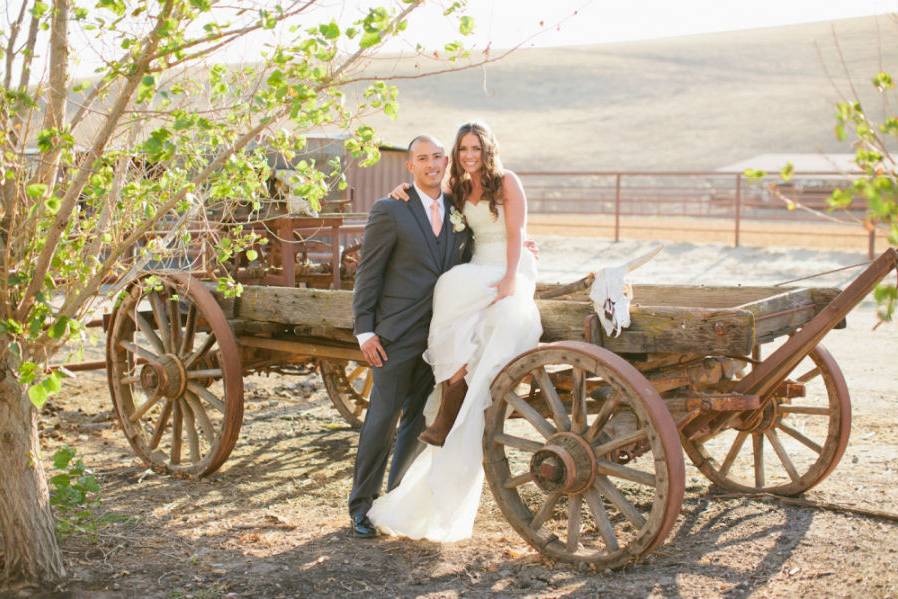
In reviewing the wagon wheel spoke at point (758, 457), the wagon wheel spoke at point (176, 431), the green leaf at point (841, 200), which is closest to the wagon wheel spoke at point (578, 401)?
the wagon wheel spoke at point (758, 457)

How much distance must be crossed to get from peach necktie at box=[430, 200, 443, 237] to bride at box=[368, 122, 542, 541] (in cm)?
9

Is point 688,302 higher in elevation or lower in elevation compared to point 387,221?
lower

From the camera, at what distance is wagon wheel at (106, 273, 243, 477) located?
204 inches

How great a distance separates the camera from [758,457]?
4988mm

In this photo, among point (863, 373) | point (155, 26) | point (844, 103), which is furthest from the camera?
point (863, 373)

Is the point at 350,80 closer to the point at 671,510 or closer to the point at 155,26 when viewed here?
the point at 155,26

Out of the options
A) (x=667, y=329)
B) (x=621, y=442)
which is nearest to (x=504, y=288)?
(x=667, y=329)

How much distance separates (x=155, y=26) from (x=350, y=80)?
69 cm

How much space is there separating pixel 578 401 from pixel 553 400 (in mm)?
129

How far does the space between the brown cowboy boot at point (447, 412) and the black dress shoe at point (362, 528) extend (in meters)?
0.51

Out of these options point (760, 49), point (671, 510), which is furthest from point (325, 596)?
point (760, 49)

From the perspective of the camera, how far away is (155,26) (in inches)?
136

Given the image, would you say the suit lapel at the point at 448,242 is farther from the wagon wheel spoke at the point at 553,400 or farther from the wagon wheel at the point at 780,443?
the wagon wheel at the point at 780,443

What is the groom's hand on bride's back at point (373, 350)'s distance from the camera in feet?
14.6
